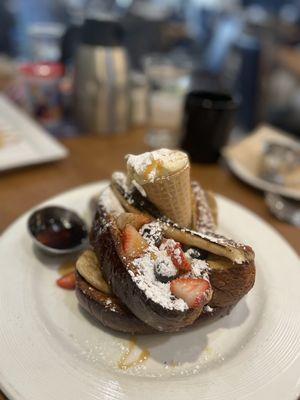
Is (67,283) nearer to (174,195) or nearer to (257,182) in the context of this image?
(174,195)

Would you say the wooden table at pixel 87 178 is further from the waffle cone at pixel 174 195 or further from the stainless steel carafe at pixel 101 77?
the waffle cone at pixel 174 195

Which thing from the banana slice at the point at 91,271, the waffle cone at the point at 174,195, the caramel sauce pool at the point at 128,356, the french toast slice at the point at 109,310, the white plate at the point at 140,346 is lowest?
the caramel sauce pool at the point at 128,356

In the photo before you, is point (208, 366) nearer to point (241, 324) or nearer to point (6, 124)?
point (241, 324)

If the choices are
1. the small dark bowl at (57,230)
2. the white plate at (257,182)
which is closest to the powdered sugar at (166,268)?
the small dark bowl at (57,230)

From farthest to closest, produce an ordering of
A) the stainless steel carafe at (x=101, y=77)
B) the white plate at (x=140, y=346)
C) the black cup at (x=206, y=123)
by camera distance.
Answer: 1. the stainless steel carafe at (x=101, y=77)
2. the black cup at (x=206, y=123)
3. the white plate at (x=140, y=346)

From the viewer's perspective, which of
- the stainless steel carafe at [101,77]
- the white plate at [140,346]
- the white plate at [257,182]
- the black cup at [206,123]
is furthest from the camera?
the stainless steel carafe at [101,77]

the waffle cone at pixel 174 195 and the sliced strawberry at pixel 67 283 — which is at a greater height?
the waffle cone at pixel 174 195
